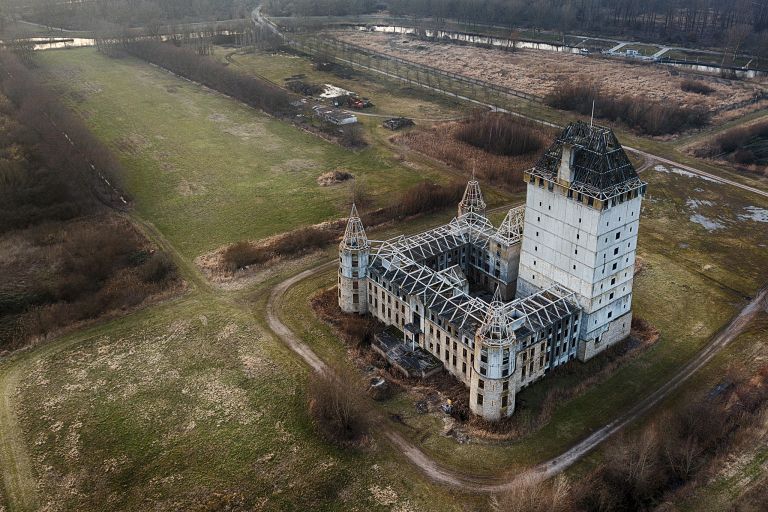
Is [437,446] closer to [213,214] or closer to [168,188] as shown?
[213,214]

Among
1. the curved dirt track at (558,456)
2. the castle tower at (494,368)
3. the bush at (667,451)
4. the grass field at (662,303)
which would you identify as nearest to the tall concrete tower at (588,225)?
the grass field at (662,303)

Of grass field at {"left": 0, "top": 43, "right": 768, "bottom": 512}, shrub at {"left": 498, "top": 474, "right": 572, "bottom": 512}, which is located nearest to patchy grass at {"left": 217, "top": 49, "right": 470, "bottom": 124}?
grass field at {"left": 0, "top": 43, "right": 768, "bottom": 512}

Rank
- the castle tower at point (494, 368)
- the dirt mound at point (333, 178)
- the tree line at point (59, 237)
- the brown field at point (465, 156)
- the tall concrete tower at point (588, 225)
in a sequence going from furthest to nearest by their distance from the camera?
the brown field at point (465, 156) < the dirt mound at point (333, 178) < the tree line at point (59, 237) < the tall concrete tower at point (588, 225) < the castle tower at point (494, 368)

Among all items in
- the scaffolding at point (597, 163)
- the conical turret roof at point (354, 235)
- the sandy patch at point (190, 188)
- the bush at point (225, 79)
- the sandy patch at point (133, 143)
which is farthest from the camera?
the bush at point (225, 79)

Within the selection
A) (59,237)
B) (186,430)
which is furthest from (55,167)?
(186,430)

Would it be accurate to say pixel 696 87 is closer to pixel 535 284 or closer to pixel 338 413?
pixel 535 284

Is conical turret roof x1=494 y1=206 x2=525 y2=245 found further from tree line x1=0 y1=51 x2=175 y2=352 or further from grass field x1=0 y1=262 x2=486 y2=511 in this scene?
tree line x1=0 y1=51 x2=175 y2=352

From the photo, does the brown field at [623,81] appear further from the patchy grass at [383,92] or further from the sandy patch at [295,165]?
the sandy patch at [295,165]
